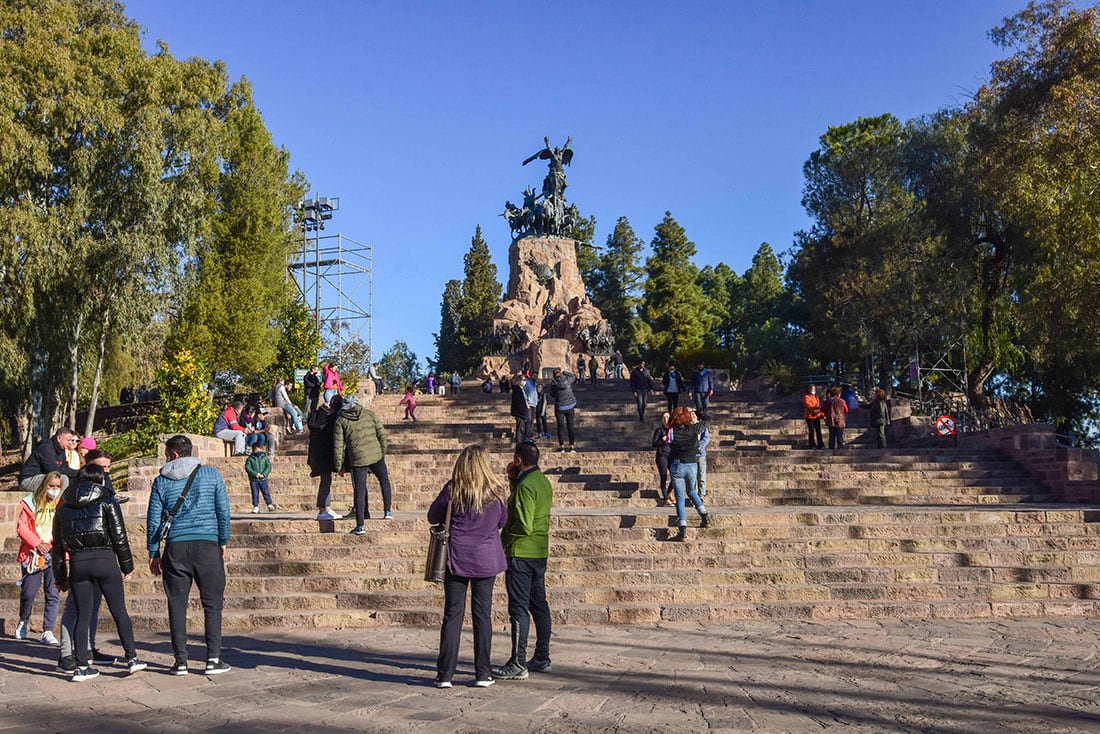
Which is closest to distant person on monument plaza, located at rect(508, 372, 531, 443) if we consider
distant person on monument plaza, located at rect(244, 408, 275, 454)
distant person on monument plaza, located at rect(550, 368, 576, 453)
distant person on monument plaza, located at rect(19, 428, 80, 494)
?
distant person on monument plaza, located at rect(550, 368, 576, 453)

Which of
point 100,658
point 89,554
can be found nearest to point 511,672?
point 89,554

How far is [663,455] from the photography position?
1384cm

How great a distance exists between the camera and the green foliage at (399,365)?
7500cm

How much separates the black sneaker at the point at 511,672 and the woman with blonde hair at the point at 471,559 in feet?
0.62

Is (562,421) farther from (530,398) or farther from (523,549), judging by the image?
(523,549)

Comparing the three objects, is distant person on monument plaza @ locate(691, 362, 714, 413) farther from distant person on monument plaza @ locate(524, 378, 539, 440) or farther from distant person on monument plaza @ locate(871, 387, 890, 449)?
distant person on monument plaza @ locate(524, 378, 539, 440)

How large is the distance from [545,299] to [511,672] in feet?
125

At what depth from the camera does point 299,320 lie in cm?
3173

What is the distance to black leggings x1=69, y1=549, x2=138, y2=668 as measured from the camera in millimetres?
6301

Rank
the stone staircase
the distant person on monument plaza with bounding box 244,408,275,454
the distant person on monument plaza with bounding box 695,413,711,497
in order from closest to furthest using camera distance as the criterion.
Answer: the stone staircase < the distant person on monument plaza with bounding box 695,413,711,497 < the distant person on monument plaza with bounding box 244,408,275,454

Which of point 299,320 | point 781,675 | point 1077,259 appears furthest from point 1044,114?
point 299,320

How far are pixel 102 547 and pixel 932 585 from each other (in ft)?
24.8

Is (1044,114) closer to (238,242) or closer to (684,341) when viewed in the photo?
(238,242)

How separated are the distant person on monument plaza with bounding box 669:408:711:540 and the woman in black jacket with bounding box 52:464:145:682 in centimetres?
583
